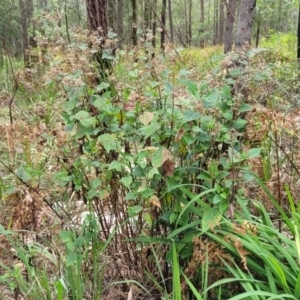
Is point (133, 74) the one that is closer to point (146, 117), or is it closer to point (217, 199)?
point (146, 117)

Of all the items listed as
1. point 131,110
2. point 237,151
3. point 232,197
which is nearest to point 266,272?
point 232,197

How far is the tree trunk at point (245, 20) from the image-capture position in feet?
15.5

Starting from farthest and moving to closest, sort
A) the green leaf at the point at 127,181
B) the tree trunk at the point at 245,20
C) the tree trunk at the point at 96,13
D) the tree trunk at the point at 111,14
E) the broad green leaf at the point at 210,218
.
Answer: the tree trunk at the point at 111,14 → the tree trunk at the point at 245,20 → the tree trunk at the point at 96,13 → the green leaf at the point at 127,181 → the broad green leaf at the point at 210,218

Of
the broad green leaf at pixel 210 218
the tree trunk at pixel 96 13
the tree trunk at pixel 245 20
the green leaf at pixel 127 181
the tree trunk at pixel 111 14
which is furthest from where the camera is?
the tree trunk at pixel 111 14

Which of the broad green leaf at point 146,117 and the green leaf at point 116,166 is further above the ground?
the broad green leaf at point 146,117

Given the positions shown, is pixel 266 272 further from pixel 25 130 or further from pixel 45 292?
pixel 25 130

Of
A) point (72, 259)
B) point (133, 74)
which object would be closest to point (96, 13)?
point (133, 74)

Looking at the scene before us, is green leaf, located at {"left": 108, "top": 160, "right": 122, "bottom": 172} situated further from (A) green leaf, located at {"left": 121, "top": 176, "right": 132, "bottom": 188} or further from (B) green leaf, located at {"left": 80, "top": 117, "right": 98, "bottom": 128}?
(B) green leaf, located at {"left": 80, "top": 117, "right": 98, "bottom": 128}

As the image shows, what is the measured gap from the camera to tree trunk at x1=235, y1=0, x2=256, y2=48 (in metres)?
4.71

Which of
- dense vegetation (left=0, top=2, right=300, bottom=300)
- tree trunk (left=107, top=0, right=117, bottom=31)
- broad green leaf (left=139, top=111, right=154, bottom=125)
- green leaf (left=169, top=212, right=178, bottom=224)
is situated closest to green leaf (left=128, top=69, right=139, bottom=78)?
dense vegetation (left=0, top=2, right=300, bottom=300)

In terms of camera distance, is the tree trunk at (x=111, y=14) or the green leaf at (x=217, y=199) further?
the tree trunk at (x=111, y=14)

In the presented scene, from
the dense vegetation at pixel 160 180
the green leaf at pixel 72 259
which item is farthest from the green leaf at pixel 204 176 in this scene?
the green leaf at pixel 72 259

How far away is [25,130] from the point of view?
172 centimetres

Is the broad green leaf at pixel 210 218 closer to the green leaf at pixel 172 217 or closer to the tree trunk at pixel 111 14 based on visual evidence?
the green leaf at pixel 172 217
